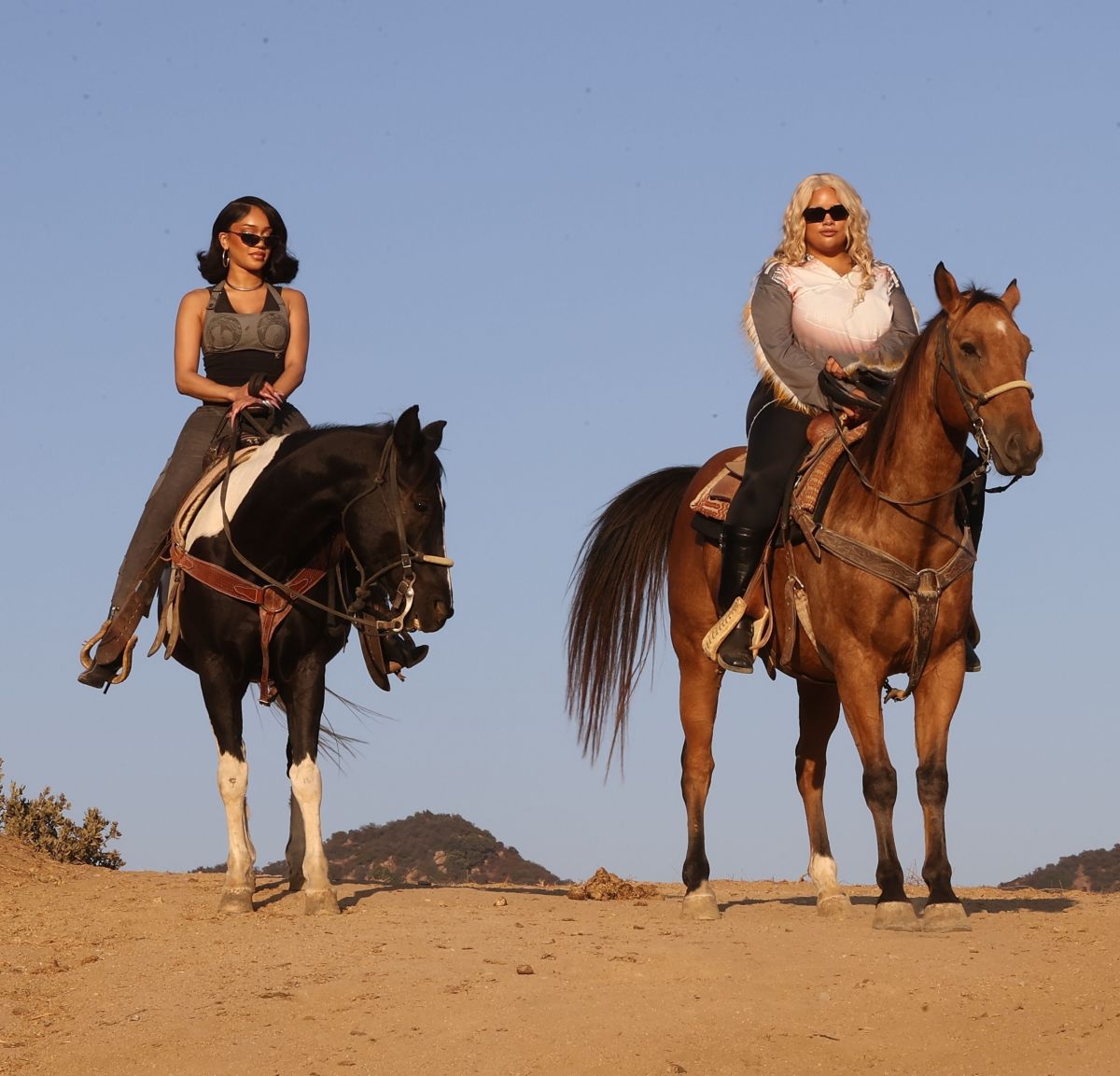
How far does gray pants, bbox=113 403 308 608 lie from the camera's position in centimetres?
1088

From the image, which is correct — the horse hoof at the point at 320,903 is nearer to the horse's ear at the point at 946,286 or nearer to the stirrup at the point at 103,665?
the stirrup at the point at 103,665

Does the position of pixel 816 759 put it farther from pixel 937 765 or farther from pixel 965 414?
pixel 965 414

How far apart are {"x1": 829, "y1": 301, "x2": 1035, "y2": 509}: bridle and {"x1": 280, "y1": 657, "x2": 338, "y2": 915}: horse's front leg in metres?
3.24

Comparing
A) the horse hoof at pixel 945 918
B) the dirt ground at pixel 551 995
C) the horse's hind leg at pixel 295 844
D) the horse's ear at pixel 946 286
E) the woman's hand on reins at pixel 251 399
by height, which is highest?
the woman's hand on reins at pixel 251 399

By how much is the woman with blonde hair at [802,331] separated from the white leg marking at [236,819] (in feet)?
9.01

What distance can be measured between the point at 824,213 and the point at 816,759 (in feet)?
10.4

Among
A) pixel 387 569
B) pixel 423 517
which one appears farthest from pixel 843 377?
pixel 387 569

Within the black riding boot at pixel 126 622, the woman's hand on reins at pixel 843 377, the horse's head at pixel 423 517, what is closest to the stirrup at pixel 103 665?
the black riding boot at pixel 126 622

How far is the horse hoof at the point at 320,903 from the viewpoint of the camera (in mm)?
10141

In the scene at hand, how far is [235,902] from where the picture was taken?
10273 mm

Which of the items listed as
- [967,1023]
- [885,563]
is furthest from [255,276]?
[967,1023]

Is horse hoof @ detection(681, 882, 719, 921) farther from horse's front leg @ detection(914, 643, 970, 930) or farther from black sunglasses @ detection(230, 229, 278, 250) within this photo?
black sunglasses @ detection(230, 229, 278, 250)

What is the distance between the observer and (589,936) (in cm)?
916

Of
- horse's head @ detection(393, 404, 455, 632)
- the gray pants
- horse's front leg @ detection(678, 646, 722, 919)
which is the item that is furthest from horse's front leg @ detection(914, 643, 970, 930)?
the gray pants
